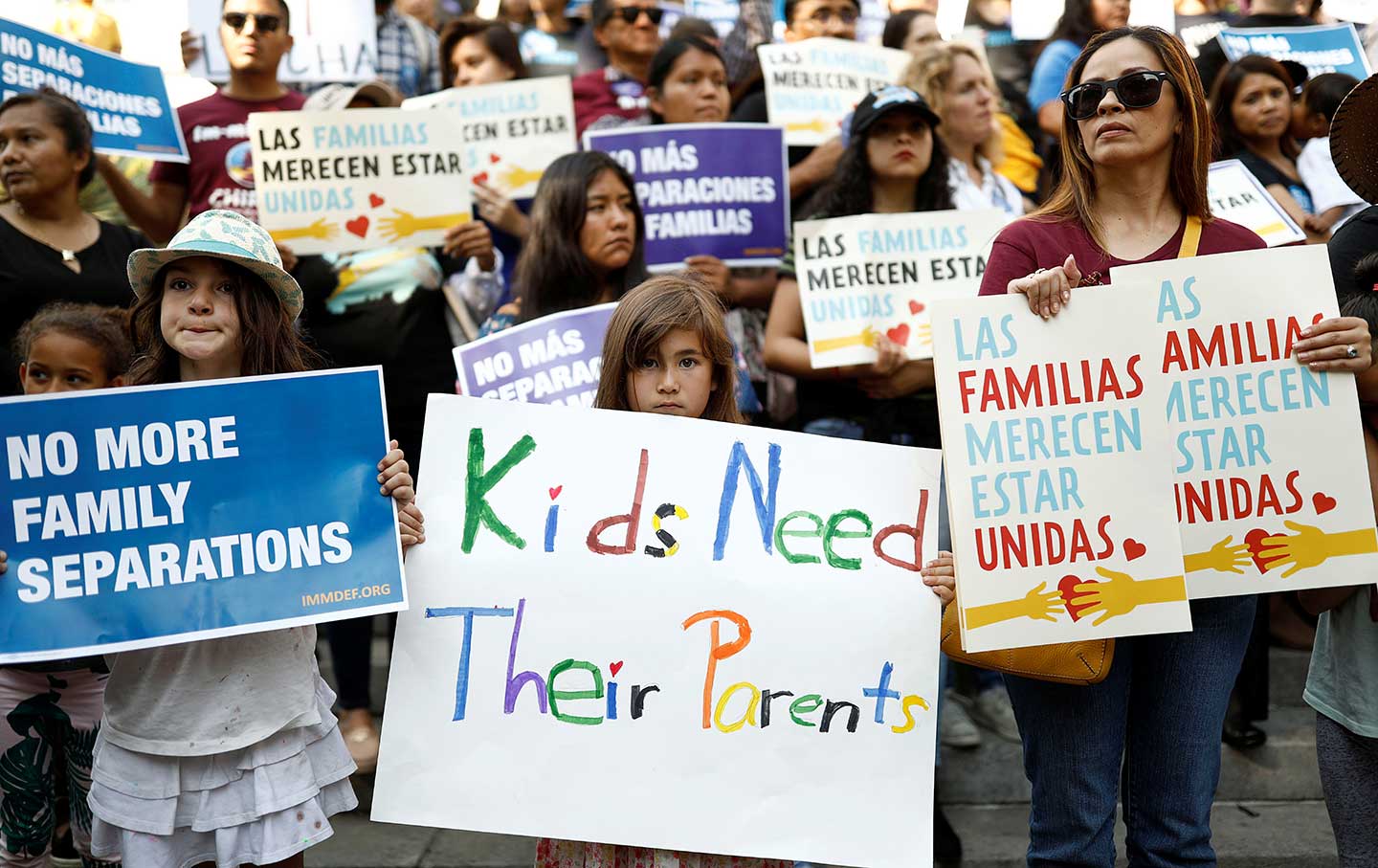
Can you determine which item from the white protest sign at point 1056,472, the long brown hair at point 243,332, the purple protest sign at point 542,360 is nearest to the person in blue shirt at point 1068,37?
the purple protest sign at point 542,360

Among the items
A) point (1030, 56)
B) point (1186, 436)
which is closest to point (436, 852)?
point (1186, 436)

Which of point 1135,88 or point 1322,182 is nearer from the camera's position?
point 1135,88

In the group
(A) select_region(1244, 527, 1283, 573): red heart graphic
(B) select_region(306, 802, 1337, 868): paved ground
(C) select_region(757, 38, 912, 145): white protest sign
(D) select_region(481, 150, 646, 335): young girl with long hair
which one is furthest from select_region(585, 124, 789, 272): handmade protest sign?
(A) select_region(1244, 527, 1283, 573): red heart graphic

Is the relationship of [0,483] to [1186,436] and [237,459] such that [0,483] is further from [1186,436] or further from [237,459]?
[1186,436]

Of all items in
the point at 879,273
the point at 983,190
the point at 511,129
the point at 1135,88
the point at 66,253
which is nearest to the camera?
the point at 1135,88

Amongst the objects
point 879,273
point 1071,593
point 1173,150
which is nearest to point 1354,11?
point 879,273

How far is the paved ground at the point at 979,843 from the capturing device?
4.28 meters

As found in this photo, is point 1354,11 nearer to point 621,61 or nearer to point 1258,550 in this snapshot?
point 621,61

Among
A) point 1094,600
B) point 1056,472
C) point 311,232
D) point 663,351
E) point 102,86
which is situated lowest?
point 1094,600

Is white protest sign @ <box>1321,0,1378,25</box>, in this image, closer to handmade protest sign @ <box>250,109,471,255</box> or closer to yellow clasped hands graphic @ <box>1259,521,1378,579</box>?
handmade protest sign @ <box>250,109,471,255</box>

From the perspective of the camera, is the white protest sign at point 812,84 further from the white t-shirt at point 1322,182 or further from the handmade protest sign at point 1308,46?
the white t-shirt at point 1322,182

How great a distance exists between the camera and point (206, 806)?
279 cm

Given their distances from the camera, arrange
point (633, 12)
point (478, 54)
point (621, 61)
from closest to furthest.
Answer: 1. point (478, 54)
2. point (633, 12)
3. point (621, 61)

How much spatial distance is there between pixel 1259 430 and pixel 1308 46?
3.77 meters
